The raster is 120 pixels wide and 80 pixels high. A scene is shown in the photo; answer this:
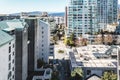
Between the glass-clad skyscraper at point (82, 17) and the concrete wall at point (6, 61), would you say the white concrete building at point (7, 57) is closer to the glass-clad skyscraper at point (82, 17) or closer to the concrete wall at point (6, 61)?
the concrete wall at point (6, 61)

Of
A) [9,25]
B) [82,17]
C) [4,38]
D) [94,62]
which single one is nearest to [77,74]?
[94,62]

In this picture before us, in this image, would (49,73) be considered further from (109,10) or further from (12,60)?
(109,10)

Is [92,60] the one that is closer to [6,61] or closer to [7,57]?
[7,57]

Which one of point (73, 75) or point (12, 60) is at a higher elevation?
point (12, 60)

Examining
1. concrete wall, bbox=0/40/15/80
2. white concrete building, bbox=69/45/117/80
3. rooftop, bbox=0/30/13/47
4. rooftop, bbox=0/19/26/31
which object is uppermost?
rooftop, bbox=0/19/26/31

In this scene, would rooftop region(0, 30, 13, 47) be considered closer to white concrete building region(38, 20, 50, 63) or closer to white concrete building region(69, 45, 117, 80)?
white concrete building region(69, 45, 117, 80)

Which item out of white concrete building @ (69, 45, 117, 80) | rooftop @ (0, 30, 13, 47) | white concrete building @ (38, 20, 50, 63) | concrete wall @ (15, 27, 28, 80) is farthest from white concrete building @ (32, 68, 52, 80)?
white concrete building @ (38, 20, 50, 63)

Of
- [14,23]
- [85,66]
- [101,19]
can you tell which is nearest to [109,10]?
[101,19]

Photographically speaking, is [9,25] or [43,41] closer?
[9,25]
